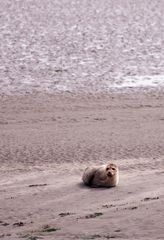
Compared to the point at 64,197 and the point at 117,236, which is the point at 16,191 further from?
the point at 117,236

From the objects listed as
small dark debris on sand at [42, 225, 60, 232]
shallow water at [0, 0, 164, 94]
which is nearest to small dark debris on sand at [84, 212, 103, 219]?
small dark debris on sand at [42, 225, 60, 232]

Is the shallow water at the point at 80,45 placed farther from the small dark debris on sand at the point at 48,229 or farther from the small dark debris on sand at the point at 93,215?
the small dark debris on sand at the point at 48,229

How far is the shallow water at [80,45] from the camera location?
17078 mm

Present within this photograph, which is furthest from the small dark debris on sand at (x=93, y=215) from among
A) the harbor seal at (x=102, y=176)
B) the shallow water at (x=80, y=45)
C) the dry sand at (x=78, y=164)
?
the shallow water at (x=80, y=45)

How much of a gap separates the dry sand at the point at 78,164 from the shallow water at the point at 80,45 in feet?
2.57

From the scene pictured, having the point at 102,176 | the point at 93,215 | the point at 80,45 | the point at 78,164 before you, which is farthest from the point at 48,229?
the point at 80,45

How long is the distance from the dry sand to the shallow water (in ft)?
2.57

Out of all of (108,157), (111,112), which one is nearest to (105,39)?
(111,112)

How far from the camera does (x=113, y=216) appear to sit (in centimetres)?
1009

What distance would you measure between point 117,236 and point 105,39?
10.4m

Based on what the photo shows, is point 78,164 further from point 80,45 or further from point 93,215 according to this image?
point 80,45

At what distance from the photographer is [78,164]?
43.1ft

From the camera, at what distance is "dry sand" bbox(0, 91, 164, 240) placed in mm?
9883

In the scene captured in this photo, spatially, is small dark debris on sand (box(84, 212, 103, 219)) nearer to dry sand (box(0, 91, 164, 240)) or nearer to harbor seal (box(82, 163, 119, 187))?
dry sand (box(0, 91, 164, 240))
